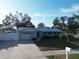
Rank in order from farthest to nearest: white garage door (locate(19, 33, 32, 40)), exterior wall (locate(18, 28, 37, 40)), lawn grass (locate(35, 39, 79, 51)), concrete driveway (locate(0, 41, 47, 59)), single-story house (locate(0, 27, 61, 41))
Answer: exterior wall (locate(18, 28, 37, 40)) → white garage door (locate(19, 33, 32, 40)) → single-story house (locate(0, 27, 61, 41)) → lawn grass (locate(35, 39, 79, 51)) → concrete driveway (locate(0, 41, 47, 59))

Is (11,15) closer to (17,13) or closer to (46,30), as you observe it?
(17,13)

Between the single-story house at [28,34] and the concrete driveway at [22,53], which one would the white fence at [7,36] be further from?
the concrete driveway at [22,53]

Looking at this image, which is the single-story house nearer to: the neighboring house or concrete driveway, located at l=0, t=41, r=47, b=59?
the neighboring house

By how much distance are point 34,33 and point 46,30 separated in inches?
162

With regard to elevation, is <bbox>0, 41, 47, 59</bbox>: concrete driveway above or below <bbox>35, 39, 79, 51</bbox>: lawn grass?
above

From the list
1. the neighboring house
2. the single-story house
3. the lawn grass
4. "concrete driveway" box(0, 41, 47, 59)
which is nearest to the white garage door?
the single-story house

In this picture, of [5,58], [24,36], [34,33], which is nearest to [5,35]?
[24,36]

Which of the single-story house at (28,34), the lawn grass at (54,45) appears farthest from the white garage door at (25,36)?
the lawn grass at (54,45)

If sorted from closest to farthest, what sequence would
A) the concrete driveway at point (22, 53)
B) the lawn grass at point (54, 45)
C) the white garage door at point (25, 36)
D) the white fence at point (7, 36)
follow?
the concrete driveway at point (22, 53), the lawn grass at point (54, 45), the white fence at point (7, 36), the white garage door at point (25, 36)

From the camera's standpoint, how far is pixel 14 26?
5616 centimetres

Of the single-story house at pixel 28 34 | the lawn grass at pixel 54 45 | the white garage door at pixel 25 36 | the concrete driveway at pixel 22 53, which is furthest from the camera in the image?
the white garage door at pixel 25 36

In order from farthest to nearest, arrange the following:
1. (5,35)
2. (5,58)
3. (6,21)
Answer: (6,21) < (5,35) < (5,58)

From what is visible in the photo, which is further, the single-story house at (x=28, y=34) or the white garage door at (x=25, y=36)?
the white garage door at (x=25, y=36)

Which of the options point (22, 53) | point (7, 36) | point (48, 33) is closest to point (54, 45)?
point (22, 53)
